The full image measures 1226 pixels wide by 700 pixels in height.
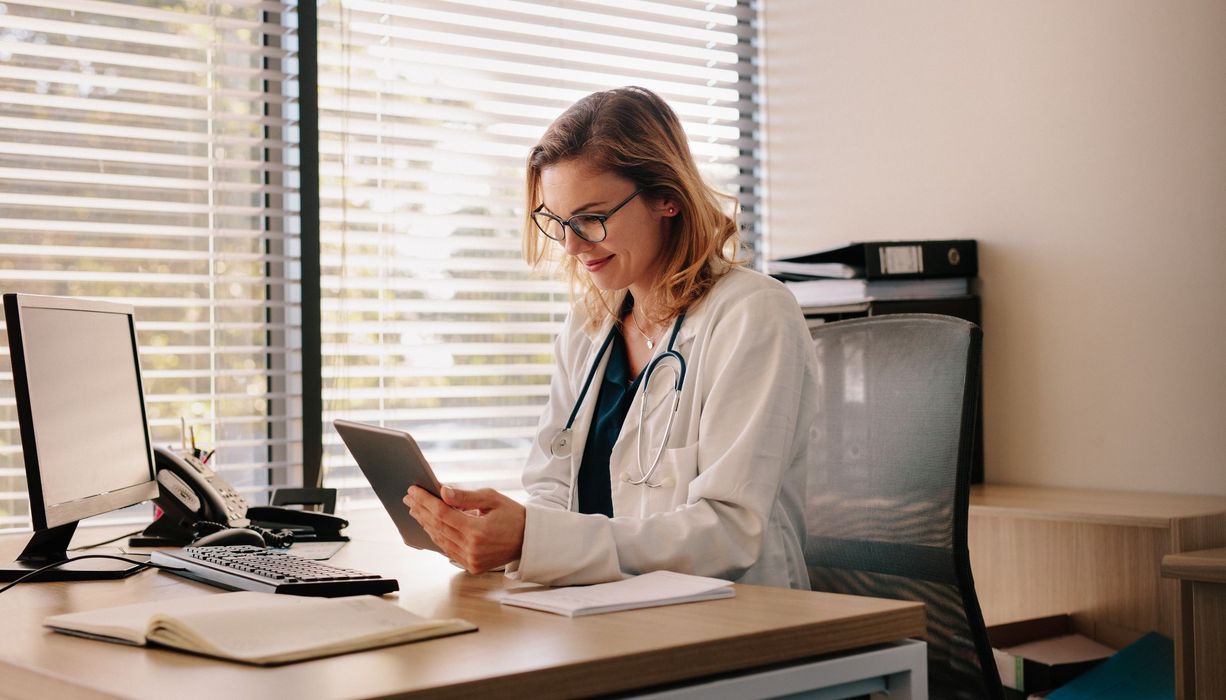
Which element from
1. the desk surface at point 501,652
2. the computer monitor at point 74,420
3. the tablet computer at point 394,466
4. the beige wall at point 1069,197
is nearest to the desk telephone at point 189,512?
the computer monitor at point 74,420

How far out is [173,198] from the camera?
2.47 meters

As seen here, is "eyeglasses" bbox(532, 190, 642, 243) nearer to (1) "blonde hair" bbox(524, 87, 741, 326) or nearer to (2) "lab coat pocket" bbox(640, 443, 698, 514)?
(1) "blonde hair" bbox(524, 87, 741, 326)

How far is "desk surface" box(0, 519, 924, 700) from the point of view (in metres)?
0.80

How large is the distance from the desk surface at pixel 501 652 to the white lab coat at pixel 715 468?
13 cm

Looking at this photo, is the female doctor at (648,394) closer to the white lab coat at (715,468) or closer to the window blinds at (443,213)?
the white lab coat at (715,468)

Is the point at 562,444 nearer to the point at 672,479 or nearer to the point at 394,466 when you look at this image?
the point at 672,479

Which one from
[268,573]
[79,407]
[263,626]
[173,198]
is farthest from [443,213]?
[263,626]

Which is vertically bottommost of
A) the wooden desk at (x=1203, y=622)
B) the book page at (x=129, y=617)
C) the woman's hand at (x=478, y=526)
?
the wooden desk at (x=1203, y=622)

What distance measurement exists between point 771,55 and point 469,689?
2869mm

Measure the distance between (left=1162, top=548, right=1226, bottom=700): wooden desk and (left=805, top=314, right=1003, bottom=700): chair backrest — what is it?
460mm

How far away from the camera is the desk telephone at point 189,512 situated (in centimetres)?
175

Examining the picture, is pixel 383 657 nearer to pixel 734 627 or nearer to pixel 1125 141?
pixel 734 627

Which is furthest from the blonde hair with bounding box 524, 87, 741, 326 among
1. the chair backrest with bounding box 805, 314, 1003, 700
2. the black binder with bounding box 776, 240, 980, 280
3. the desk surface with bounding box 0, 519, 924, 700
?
the black binder with bounding box 776, 240, 980, 280

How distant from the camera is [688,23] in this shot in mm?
3301
